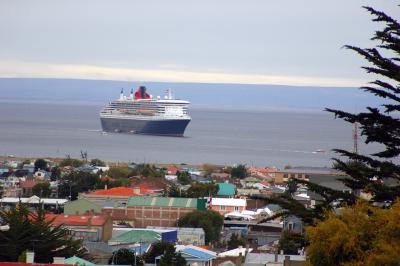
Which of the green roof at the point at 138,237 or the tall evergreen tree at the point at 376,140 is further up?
the tall evergreen tree at the point at 376,140

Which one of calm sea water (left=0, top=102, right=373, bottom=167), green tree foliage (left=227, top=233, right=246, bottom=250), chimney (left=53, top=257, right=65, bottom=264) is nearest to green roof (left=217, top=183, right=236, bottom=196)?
green tree foliage (left=227, top=233, right=246, bottom=250)

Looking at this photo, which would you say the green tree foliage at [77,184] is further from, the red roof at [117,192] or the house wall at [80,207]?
the house wall at [80,207]

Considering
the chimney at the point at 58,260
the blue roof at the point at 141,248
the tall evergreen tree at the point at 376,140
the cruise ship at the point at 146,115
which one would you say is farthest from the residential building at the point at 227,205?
the cruise ship at the point at 146,115

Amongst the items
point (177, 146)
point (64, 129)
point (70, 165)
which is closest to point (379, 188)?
point (70, 165)

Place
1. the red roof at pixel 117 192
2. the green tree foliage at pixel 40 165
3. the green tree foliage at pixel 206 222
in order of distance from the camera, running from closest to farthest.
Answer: the green tree foliage at pixel 206 222, the red roof at pixel 117 192, the green tree foliage at pixel 40 165

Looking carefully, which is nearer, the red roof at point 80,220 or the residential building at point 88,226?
the residential building at point 88,226

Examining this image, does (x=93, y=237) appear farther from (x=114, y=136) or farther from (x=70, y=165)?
(x=114, y=136)

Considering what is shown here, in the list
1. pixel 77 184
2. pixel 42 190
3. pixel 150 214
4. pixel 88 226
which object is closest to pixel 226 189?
pixel 77 184
